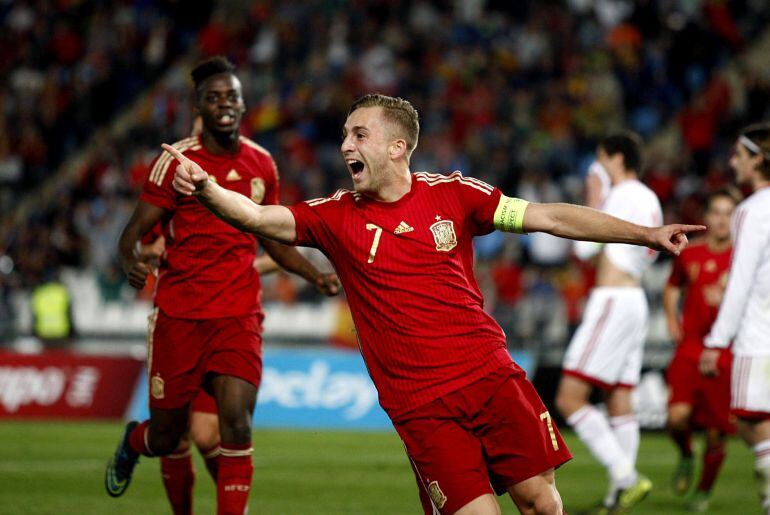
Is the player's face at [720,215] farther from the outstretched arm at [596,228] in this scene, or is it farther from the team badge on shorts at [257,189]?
the outstretched arm at [596,228]

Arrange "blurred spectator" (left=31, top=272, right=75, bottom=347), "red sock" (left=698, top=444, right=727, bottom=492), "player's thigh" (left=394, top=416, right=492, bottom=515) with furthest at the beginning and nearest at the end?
"blurred spectator" (left=31, top=272, right=75, bottom=347)
"red sock" (left=698, top=444, right=727, bottom=492)
"player's thigh" (left=394, top=416, right=492, bottom=515)

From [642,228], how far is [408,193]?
1.10 meters

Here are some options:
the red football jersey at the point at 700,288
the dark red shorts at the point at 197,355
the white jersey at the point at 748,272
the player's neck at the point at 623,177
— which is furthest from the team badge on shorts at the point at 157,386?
the red football jersey at the point at 700,288

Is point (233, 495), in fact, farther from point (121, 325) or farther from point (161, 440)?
point (121, 325)

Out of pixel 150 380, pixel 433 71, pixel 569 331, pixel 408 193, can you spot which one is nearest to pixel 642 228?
pixel 408 193

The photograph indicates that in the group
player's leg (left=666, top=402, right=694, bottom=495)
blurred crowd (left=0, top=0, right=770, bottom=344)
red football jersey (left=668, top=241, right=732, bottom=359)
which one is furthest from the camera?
blurred crowd (left=0, top=0, right=770, bottom=344)

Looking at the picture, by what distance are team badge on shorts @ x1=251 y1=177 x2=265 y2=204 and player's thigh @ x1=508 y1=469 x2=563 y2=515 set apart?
8.95 ft

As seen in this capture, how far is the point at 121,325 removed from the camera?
19016mm

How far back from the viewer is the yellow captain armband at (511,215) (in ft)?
19.1

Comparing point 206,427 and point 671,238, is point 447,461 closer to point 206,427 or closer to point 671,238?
point 671,238

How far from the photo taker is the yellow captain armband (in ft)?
19.1

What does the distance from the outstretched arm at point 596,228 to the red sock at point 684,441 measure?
556 centimetres

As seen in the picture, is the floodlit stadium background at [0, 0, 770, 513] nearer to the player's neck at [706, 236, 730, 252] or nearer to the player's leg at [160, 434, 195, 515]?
the player's neck at [706, 236, 730, 252]

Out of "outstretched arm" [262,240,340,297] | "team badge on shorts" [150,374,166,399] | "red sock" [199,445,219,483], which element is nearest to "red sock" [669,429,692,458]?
"outstretched arm" [262,240,340,297]
